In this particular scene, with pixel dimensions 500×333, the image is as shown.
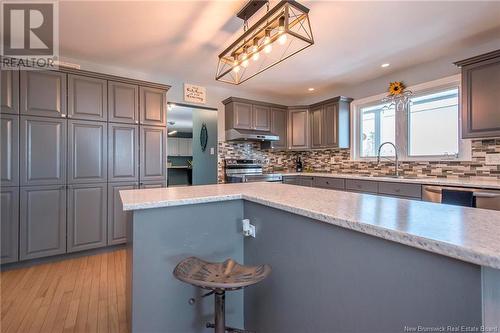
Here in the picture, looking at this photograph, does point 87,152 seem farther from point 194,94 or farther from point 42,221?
point 194,94

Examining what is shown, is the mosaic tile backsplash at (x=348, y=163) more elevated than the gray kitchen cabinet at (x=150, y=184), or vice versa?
the mosaic tile backsplash at (x=348, y=163)

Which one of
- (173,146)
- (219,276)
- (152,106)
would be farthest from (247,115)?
(173,146)

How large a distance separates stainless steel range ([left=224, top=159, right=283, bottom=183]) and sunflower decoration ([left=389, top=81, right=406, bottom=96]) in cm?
210

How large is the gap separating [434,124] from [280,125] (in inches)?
92.4

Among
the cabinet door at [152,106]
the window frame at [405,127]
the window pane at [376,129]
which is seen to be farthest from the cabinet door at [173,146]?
the window pane at [376,129]

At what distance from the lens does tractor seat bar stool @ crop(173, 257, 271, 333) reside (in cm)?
98

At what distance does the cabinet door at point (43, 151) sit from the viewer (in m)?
2.51

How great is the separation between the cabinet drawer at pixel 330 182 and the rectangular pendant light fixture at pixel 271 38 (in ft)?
6.39

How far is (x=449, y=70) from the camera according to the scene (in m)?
2.99

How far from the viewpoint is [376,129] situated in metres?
3.88

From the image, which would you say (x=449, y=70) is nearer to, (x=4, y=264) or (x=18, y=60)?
(x=18, y=60)

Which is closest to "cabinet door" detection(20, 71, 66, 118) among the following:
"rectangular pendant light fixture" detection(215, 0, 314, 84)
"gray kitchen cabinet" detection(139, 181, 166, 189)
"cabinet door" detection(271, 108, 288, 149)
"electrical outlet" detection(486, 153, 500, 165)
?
"gray kitchen cabinet" detection(139, 181, 166, 189)

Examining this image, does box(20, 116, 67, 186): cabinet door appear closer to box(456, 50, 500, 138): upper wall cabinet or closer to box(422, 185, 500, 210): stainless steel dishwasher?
box(422, 185, 500, 210): stainless steel dishwasher

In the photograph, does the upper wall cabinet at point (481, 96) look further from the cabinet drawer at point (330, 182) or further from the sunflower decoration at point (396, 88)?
the cabinet drawer at point (330, 182)
